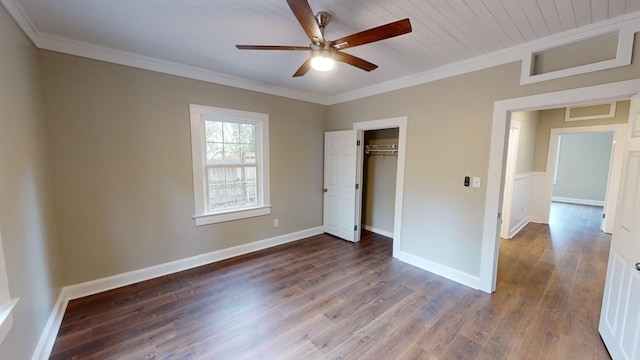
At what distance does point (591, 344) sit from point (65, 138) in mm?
5009

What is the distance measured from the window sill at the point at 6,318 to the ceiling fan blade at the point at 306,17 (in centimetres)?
222

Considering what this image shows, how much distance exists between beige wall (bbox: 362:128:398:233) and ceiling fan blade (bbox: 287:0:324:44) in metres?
3.00

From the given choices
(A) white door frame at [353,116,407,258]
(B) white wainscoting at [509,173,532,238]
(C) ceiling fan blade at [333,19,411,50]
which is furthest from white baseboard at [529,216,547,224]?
(C) ceiling fan blade at [333,19,411,50]

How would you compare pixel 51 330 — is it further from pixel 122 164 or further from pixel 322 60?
pixel 322 60

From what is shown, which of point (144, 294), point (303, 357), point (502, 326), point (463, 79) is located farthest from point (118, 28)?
point (502, 326)

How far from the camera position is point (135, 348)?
1904mm

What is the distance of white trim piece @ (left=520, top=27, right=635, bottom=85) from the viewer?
1.86m

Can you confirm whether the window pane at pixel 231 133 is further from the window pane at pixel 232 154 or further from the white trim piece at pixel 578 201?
the white trim piece at pixel 578 201

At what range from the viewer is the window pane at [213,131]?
333 centimetres

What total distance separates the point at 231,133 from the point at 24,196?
2.14 meters

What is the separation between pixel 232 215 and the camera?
3.54 metres

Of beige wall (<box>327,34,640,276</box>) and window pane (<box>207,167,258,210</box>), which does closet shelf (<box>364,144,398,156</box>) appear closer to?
beige wall (<box>327,34,640,276</box>)

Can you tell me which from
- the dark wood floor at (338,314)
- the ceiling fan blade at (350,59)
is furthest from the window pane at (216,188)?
the ceiling fan blade at (350,59)

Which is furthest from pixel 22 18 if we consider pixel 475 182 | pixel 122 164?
pixel 475 182
